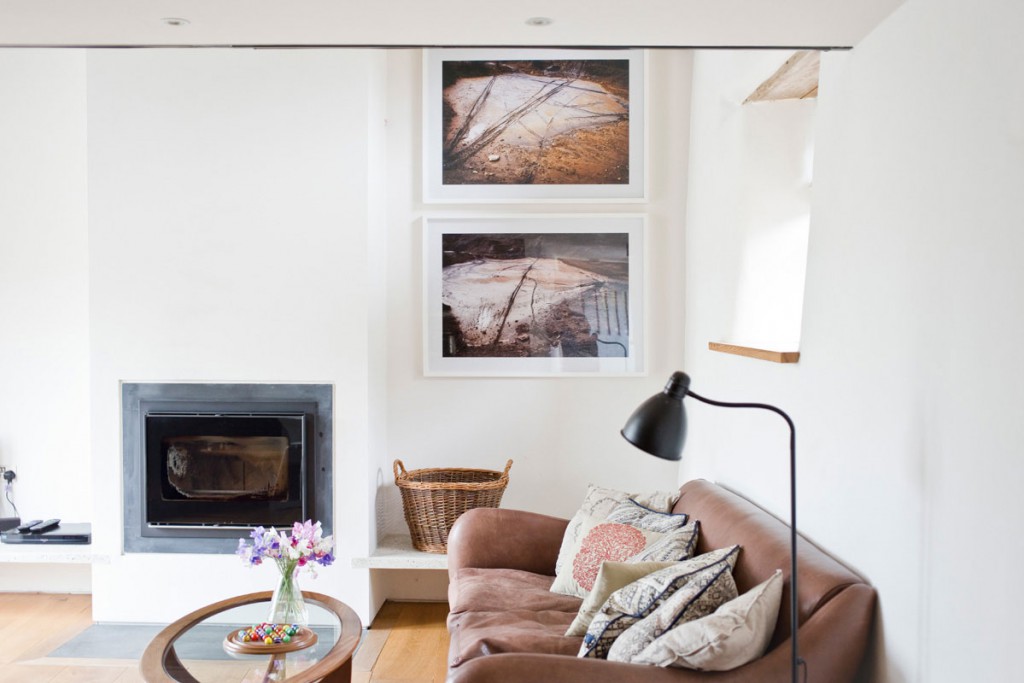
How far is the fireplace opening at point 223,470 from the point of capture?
3.90m

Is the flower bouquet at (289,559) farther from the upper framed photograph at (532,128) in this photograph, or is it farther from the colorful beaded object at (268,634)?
the upper framed photograph at (532,128)

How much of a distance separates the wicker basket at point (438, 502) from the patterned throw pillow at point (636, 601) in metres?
1.60

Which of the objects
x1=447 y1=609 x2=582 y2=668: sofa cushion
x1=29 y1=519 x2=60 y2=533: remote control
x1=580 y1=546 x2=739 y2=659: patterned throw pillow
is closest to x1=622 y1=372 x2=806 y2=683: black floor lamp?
x1=580 y1=546 x2=739 y2=659: patterned throw pillow

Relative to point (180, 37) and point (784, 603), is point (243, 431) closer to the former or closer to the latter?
point (180, 37)

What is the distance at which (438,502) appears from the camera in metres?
3.88

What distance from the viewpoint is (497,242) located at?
4223 mm

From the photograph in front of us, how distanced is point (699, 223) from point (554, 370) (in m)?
0.98

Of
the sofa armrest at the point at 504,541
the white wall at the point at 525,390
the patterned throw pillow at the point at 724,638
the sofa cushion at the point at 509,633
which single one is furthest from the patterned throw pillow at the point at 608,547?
the white wall at the point at 525,390

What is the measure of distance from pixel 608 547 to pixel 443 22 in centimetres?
176

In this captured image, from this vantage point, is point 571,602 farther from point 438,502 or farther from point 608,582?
point 438,502

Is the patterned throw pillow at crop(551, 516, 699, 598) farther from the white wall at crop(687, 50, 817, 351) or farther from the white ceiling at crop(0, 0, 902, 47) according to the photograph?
the white ceiling at crop(0, 0, 902, 47)

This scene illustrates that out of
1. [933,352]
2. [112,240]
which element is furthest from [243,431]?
[933,352]

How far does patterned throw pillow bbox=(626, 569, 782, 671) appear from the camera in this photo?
188cm

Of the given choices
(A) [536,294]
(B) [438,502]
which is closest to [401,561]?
(B) [438,502]
